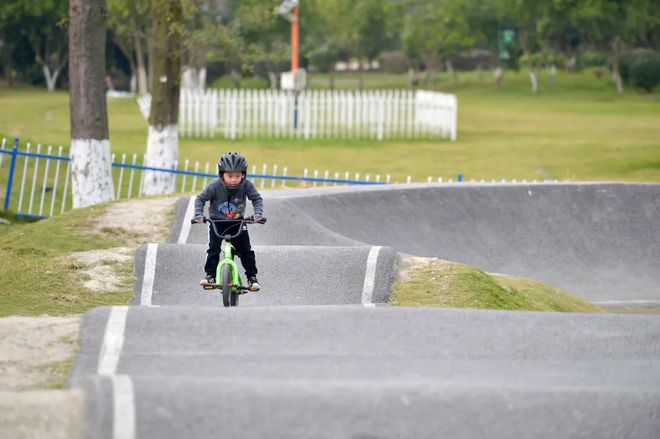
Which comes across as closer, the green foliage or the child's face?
the child's face

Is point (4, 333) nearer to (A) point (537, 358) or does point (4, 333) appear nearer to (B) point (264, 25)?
(A) point (537, 358)

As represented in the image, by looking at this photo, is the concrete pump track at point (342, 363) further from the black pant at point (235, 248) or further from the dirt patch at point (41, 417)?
the black pant at point (235, 248)

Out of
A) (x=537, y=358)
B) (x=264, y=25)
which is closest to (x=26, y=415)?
(x=537, y=358)

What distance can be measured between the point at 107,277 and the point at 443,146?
23826 millimetres

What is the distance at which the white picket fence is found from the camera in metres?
37.3

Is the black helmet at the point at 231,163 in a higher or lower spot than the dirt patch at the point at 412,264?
higher

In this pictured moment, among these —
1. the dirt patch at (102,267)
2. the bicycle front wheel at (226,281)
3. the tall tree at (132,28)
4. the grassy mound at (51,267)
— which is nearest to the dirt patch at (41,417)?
the bicycle front wheel at (226,281)

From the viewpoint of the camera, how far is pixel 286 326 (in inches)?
362

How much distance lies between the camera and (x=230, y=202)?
11297 mm

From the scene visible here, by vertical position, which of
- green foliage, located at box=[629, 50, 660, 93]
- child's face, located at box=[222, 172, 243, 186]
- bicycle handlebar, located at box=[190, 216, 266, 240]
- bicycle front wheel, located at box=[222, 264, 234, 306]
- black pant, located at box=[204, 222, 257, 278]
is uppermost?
green foliage, located at box=[629, 50, 660, 93]

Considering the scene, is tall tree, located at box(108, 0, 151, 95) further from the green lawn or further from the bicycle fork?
the bicycle fork

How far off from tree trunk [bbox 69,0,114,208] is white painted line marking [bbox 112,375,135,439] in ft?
43.1

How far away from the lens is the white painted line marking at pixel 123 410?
709 cm

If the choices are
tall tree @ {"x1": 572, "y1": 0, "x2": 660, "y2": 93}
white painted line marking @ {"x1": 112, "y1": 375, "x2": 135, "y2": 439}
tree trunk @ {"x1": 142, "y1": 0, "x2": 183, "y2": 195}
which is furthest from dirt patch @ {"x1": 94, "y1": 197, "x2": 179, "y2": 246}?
tall tree @ {"x1": 572, "y1": 0, "x2": 660, "y2": 93}
